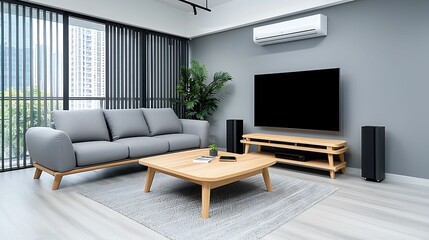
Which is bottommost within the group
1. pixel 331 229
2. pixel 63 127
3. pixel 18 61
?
pixel 331 229

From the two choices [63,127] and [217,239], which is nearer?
[217,239]

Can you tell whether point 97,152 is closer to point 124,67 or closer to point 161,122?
point 161,122

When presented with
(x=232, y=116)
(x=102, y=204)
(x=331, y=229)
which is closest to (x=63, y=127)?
(x=102, y=204)

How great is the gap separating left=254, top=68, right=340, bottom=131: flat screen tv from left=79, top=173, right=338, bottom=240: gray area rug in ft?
3.57

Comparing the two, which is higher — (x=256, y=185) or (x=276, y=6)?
(x=276, y=6)

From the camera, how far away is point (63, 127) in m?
3.72

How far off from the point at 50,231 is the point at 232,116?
389cm

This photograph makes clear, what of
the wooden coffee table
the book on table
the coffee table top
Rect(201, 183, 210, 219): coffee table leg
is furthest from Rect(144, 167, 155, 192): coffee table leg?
Rect(201, 183, 210, 219): coffee table leg

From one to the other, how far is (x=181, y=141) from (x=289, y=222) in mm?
2435

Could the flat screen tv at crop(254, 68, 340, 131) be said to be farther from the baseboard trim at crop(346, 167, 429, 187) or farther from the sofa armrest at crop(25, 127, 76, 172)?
the sofa armrest at crop(25, 127, 76, 172)

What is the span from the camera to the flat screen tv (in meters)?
4.07

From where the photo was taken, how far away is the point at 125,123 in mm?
4309

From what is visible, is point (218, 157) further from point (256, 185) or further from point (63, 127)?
point (63, 127)

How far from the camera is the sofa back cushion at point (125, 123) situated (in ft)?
13.8
